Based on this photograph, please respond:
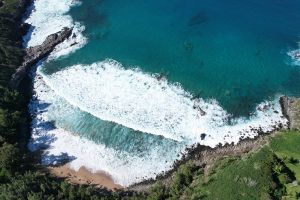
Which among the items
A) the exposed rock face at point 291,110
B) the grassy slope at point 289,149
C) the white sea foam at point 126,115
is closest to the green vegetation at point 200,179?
the grassy slope at point 289,149

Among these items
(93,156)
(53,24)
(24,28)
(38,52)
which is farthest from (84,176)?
(24,28)

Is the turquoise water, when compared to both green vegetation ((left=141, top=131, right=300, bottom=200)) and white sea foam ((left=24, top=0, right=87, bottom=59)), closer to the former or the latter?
white sea foam ((left=24, top=0, right=87, bottom=59))

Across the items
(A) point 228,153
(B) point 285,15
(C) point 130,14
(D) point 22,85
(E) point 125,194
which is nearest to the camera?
(E) point 125,194

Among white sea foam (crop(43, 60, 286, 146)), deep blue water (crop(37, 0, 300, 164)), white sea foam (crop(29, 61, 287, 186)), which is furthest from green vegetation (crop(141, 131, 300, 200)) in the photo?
deep blue water (crop(37, 0, 300, 164))

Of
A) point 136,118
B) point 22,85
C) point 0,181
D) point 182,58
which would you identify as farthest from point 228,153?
point 22,85

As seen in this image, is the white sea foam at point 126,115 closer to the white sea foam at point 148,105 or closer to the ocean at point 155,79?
the white sea foam at point 148,105

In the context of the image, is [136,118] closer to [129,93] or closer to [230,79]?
[129,93]

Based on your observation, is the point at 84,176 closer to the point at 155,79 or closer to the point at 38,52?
the point at 155,79
